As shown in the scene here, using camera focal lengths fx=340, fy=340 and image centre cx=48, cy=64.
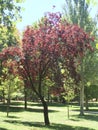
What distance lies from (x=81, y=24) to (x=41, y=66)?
17.5 metres

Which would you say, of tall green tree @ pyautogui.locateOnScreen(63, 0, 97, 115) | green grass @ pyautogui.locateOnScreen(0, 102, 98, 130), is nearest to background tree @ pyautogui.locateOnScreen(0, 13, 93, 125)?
green grass @ pyautogui.locateOnScreen(0, 102, 98, 130)

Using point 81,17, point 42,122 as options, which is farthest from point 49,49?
point 81,17

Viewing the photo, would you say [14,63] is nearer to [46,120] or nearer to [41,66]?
[41,66]

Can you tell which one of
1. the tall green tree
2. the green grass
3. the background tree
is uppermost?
the tall green tree

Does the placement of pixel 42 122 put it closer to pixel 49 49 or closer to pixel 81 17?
pixel 49 49

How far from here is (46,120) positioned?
21.9 meters

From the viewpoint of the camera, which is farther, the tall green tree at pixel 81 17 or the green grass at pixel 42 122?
the tall green tree at pixel 81 17

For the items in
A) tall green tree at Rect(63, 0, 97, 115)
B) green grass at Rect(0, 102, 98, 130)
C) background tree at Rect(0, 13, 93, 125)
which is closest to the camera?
green grass at Rect(0, 102, 98, 130)

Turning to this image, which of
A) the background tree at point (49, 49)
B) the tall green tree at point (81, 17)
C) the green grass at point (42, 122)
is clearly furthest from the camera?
the tall green tree at point (81, 17)

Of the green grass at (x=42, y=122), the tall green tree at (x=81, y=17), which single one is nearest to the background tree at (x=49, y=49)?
the green grass at (x=42, y=122)

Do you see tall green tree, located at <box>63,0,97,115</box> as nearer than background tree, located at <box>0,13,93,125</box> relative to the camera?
No

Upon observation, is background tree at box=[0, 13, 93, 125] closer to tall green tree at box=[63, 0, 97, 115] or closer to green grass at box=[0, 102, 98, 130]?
green grass at box=[0, 102, 98, 130]

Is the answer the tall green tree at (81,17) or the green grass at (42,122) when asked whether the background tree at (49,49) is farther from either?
the tall green tree at (81,17)

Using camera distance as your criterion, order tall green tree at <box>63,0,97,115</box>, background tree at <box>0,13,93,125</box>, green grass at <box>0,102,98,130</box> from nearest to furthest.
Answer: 1. green grass at <box>0,102,98,130</box>
2. background tree at <box>0,13,93,125</box>
3. tall green tree at <box>63,0,97,115</box>
